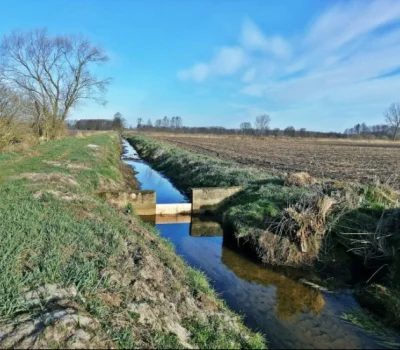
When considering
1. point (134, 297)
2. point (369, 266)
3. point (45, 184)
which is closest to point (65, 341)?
point (134, 297)

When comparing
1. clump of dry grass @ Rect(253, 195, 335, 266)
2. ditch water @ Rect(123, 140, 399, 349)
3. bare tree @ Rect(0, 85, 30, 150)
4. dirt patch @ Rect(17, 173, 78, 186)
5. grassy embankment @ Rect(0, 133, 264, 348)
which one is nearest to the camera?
grassy embankment @ Rect(0, 133, 264, 348)

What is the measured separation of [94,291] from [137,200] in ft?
32.1

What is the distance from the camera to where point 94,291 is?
523 cm

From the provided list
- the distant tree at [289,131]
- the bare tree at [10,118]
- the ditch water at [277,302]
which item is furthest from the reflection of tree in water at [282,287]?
the distant tree at [289,131]

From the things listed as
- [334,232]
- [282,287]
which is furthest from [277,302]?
[334,232]

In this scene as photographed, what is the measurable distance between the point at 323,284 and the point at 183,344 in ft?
17.2

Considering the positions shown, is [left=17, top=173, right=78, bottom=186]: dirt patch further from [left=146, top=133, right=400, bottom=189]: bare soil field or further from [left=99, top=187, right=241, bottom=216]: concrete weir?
[left=146, top=133, right=400, bottom=189]: bare soil field

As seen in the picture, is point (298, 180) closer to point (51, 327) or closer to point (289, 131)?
point (51, 327)

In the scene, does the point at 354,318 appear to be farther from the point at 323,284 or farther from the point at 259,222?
the point at 259,222

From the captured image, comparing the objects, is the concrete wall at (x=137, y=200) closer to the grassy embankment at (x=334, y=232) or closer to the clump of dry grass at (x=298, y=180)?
the grassy embankment at (x=334, y=232)

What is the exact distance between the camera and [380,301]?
7.74 m

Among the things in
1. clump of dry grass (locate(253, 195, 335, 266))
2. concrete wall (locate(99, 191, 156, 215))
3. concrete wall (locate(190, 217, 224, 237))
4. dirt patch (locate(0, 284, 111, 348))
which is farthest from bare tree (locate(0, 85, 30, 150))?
dirt patch (locate(0, 284, 111, 348))

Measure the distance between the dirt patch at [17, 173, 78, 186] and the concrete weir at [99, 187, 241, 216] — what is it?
1.37 meters

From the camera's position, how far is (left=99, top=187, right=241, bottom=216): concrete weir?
1480cm
